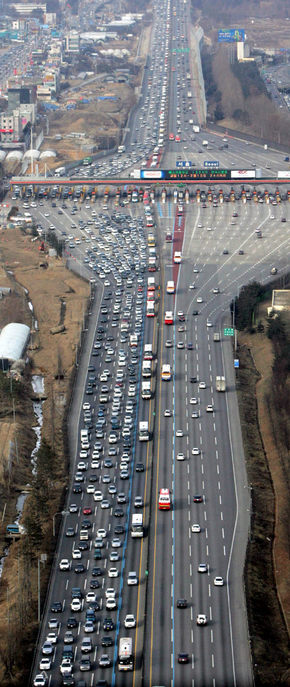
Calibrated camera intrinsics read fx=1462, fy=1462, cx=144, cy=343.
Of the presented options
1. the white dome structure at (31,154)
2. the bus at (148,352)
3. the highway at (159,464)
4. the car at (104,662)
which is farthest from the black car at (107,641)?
the white dome structure at (31,154)

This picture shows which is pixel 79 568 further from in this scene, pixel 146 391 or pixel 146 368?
pixel 146 368

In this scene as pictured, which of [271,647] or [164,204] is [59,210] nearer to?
[164,204]

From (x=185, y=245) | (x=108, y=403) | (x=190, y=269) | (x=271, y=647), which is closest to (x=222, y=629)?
(x=271, y=647)

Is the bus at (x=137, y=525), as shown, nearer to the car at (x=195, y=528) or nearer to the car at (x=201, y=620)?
the car at (x=195, y=528)

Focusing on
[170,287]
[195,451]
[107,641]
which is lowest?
[107,641]

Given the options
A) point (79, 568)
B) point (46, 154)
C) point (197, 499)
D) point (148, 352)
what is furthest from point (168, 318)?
point (46, 154)

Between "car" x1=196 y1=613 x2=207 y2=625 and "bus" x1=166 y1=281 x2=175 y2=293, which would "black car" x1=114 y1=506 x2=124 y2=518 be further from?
"bus" x1=166 y1=281 x2=175 y2=293

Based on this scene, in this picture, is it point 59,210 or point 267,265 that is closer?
point 267,265
